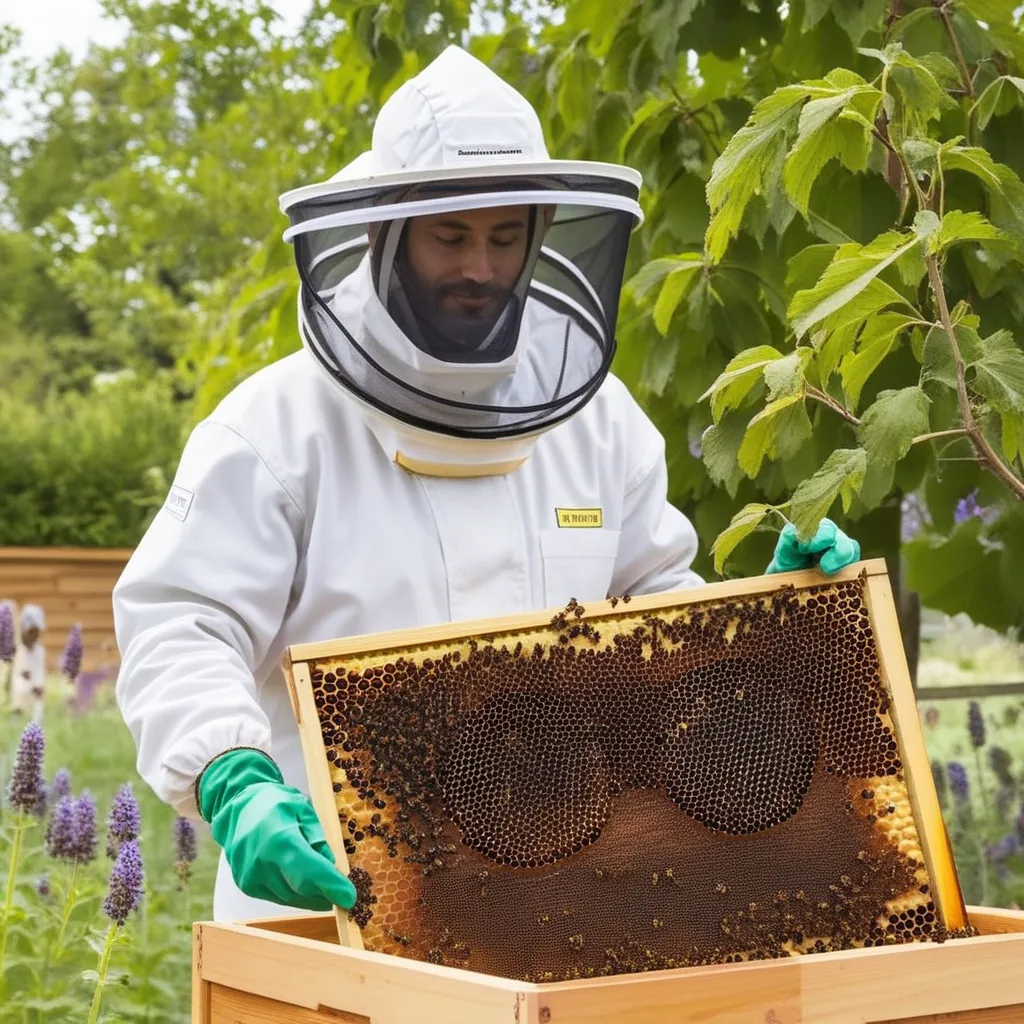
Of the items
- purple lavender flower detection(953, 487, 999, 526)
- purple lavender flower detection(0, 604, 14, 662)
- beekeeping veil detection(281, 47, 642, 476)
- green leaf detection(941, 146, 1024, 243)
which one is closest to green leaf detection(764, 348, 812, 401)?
green leaf detection(941, 146, 1024, 243)

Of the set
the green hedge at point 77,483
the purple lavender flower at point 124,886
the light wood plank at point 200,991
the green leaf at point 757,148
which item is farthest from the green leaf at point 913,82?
the green hedge at point 77,483

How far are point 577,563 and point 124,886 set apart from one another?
3.64 ft

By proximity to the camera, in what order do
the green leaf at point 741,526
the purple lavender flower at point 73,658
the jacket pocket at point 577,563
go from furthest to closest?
the purple lavender flower at point 73,658
the jacket pocket at point 577,563
the green leaf at point 741,526

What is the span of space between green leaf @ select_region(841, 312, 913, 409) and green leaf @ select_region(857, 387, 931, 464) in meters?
0.07

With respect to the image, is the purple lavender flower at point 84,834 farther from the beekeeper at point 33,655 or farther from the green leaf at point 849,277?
the green leaf at point 849,277

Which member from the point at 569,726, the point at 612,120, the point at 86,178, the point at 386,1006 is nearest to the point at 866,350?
the point at 569,726

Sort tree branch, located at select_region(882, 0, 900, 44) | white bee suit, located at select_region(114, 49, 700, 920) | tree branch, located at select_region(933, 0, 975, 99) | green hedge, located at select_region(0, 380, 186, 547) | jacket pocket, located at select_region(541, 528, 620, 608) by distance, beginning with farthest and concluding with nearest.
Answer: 1. green hedge, located at select_region(0, 380, 186, 547)
2. tree branch, located at select_region(882, 0, 900, 44)
3. tree branch, located at select_region(933, 0, 975, 99)
4. jacket pocket, located at select_region(541, 528, 620, 608)
5. white bee suit, located at select_region(114, 49, 700, 920)

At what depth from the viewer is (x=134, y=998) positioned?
3.72 meters

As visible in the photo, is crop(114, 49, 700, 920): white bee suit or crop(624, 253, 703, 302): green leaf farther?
crop(624, 253, 703, 302): green leaf

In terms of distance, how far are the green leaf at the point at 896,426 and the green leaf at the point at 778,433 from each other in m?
Answer: 0.14

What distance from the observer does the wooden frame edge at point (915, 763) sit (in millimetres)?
2105

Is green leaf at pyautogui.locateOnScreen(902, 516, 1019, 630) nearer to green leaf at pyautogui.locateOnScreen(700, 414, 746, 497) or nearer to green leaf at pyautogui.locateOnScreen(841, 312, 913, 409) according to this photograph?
green leaf at pyautogui.locateOnScreen(700, 414, 746, 497)

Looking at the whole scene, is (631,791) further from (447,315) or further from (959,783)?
(959,783)

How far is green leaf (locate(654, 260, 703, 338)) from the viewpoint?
3273 millimetres
